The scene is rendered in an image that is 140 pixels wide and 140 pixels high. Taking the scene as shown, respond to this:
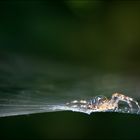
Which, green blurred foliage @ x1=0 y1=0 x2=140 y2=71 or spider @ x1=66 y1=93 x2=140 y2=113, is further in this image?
green blurred foliage @ x1=0 y1=0 x2=140 y2=71

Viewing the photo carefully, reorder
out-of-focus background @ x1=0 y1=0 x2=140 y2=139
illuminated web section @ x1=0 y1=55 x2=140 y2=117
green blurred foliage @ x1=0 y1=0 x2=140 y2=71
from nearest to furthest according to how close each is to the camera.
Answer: illuminated web section @ x1=0 y1=55 x2=140 y2=117 → out-of-focus background @ x1=0 y1=0 x2=140 y2=139 → green blurred foliage @ x1=0 y1=0 x2=140 y2=71

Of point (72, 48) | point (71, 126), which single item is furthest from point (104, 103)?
point (72, 48)

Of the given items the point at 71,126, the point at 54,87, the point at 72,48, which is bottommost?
the point at 71,126

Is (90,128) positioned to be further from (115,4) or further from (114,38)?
(115,4)

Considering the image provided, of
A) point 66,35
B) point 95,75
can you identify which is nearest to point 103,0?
point 66,35

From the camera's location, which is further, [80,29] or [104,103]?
[80,29]

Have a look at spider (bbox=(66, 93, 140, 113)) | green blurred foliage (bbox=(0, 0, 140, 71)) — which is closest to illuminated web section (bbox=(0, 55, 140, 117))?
spider (bbox=(66, 93, 140, 113))

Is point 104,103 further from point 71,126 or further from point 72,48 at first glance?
point 72,48

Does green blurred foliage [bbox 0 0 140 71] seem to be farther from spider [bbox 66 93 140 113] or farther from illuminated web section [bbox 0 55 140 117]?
spider [bbox 66 93 140 113]

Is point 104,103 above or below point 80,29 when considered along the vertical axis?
below
